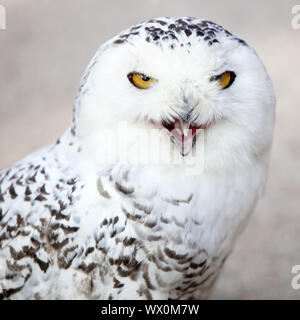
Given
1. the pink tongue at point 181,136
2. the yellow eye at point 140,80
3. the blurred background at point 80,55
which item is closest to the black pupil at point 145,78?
the yellow eye at point 140,80

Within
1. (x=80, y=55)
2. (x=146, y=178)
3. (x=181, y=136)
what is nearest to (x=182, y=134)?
(x=181, y=136)

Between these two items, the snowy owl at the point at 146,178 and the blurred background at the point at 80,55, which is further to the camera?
the blurred background at the point at 80,55

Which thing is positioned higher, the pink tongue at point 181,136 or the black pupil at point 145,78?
the black pupil at point 145,78

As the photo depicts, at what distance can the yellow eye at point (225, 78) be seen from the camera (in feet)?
4.26

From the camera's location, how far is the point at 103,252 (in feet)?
4.50

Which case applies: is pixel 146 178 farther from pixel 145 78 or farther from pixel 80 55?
pixel 80 55

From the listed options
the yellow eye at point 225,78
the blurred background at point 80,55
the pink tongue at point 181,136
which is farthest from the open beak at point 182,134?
the blurred background at point 80,55

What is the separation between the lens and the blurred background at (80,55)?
113 inches

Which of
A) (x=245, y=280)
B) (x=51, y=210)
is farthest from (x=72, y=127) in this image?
(x=245, y=280)

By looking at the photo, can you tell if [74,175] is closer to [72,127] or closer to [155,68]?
[72,127]

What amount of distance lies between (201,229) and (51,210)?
0.33 meters

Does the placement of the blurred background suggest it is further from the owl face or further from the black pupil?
the black pupil

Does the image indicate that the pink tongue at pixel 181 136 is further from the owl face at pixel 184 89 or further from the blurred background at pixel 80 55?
the blurred background at pixel 80 55

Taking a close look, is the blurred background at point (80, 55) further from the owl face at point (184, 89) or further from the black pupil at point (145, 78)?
the black pupil at point (145, 78)
